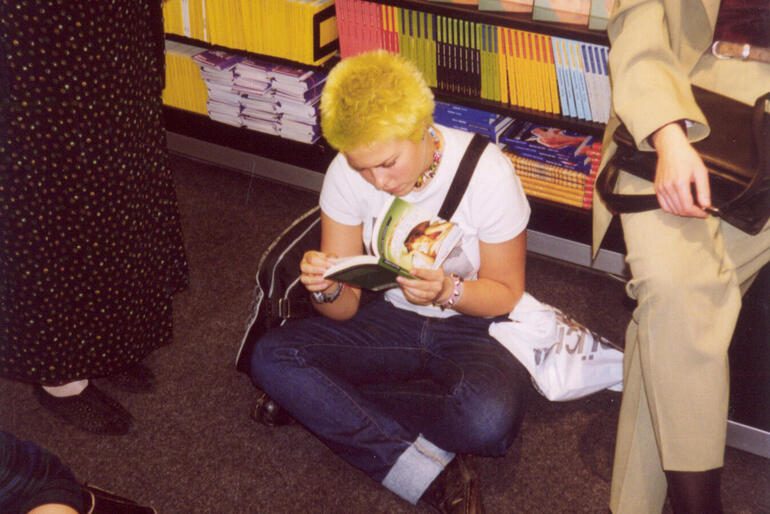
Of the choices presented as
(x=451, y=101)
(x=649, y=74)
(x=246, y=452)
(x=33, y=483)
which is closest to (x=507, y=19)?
(x=451, y=101)

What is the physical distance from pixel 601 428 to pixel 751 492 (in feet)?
1.30

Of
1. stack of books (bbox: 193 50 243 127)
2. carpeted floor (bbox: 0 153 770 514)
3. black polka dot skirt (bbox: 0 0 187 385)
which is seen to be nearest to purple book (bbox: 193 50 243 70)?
stack of books (bbox: 193 50 243 127)

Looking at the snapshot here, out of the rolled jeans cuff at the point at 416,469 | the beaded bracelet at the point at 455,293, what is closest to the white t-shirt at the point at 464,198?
the beaded bracelet at the point at 455,293

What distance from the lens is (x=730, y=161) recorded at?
4.92 feet

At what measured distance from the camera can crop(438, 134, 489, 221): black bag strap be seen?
1.68 metres

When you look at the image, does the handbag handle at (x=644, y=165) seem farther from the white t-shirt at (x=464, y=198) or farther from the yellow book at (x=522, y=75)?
the yellow book at (x=522, y=75)

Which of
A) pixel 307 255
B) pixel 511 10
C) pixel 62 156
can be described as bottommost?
pixel 307 255

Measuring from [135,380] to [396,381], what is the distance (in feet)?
2.71

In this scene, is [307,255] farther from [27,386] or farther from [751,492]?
[751,492]

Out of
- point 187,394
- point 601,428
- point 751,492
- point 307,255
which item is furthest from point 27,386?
point 751,492

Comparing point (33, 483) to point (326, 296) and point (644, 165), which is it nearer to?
point (326, 296)

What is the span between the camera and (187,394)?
7.19 feet

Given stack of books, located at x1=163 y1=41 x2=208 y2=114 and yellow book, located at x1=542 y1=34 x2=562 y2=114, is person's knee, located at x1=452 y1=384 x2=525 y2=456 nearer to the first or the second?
yellow book, located at x1=542 y1=34 x2=562 y2=114

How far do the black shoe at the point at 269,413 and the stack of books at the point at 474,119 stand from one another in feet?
3.89
